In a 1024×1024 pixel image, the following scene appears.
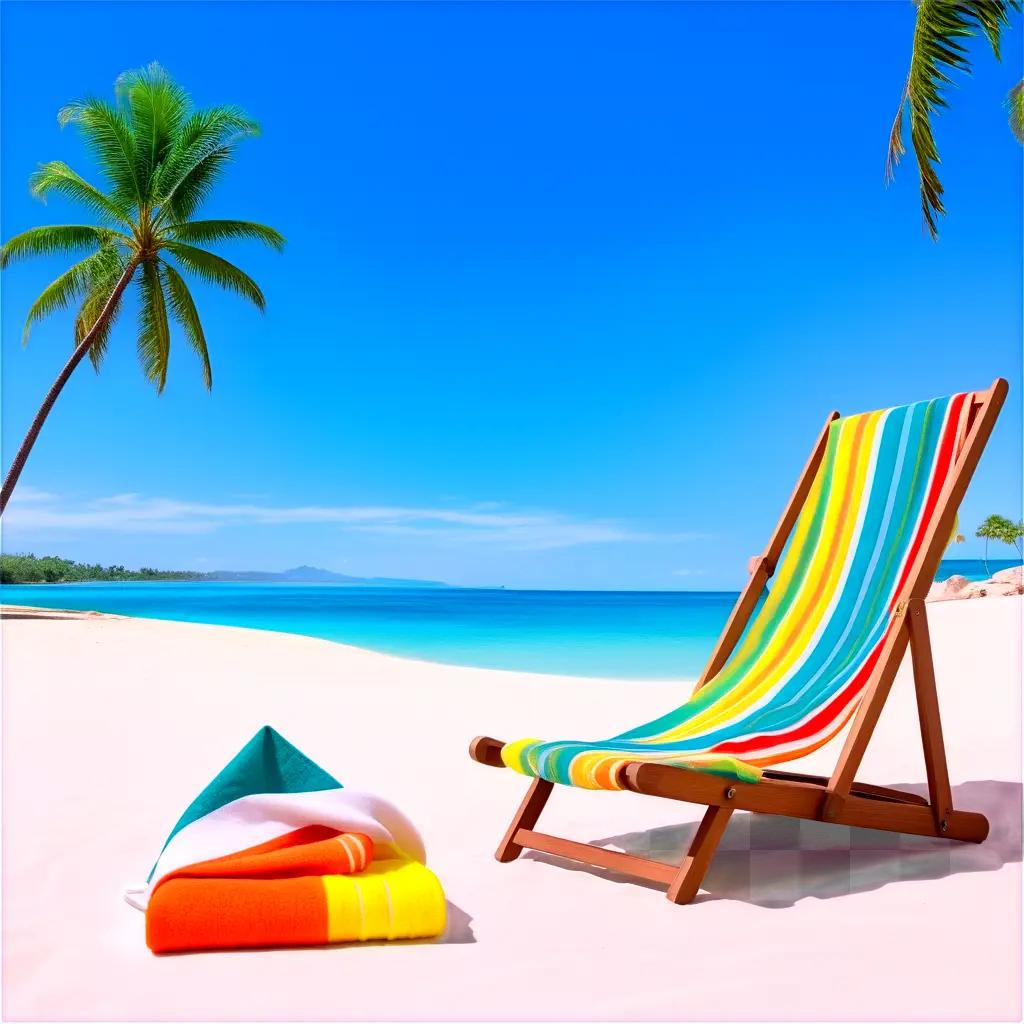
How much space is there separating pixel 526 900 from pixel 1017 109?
9.11m

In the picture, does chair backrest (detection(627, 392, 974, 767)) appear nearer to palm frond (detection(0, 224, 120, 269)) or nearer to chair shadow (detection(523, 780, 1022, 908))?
chair shadow (detection(523, 780, 1022, 908))

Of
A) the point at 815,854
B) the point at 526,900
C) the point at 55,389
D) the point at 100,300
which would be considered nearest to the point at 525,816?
the point at 526,900

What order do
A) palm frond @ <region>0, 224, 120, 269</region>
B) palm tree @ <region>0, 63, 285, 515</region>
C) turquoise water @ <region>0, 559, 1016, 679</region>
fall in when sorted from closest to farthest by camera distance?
palm tree @ <region>0, 63, 285, 515</region>, palm frond @ <region>0, 224, 120, 269</region>, turquoise water @ <region>0, 559, 1016, 679</region>

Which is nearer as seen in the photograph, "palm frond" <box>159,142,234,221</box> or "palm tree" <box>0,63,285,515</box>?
"palm tree" <box>0,63,285,515</box>

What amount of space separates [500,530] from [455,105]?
2202 centimetres

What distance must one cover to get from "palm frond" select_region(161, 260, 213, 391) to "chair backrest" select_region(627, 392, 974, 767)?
11.3 meters

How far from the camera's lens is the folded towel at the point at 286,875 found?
87.4 inches

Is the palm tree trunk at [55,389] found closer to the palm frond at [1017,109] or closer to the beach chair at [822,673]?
the palm frond at [1017,109]

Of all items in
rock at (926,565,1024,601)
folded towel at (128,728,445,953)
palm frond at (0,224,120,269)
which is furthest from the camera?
rock at (926,565,1024,601)

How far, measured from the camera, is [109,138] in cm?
1286

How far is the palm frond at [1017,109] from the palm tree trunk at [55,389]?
9650 millimetres

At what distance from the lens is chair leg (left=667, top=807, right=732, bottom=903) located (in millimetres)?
2600

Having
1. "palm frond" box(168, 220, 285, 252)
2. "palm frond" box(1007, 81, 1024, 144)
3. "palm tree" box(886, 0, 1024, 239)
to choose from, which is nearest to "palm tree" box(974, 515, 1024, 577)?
"palm frond" box(1007, 81, 1024, 144)

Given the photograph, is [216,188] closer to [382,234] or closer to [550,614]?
[382,234]
